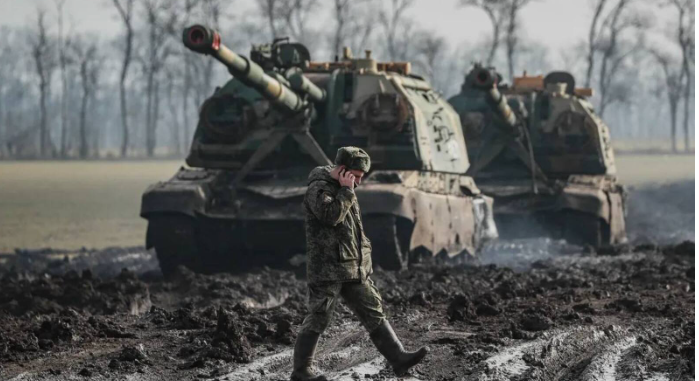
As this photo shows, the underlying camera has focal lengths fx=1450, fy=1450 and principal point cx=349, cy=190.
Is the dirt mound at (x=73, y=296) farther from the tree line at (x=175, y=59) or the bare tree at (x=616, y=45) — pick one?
the bare tree at (x=616, y=45)

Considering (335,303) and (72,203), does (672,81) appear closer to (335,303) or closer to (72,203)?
(72,203)

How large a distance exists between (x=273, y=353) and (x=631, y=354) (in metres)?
2.41

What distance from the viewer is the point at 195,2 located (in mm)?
28875

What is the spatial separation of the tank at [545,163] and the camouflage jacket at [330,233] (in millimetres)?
11700

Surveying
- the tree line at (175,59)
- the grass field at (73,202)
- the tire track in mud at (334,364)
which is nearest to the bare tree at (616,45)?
the tree line at (175,59)

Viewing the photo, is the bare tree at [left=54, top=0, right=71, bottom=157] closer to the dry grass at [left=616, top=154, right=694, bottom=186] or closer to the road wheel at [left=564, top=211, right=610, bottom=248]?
the road wheel at [left=564, top=211, right=610, bottom=248]

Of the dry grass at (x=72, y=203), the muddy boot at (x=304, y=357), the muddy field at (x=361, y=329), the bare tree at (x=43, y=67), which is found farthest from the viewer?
the bare tree at (x=43, y=67)

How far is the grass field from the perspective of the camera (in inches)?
760

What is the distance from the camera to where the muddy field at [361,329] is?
9000 mm

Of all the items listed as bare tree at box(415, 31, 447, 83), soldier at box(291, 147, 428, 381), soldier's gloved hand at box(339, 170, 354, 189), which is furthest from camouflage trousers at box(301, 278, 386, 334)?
bare tree at box(415, 31, 447, 83)

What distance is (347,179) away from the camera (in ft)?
26.5

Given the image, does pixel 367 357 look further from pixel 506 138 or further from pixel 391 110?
pixel 506 138

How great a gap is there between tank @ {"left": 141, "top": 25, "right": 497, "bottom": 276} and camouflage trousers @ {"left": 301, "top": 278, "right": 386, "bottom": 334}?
6869 mm

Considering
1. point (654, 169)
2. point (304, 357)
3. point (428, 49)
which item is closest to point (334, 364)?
point (304, 357)
